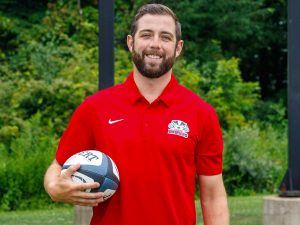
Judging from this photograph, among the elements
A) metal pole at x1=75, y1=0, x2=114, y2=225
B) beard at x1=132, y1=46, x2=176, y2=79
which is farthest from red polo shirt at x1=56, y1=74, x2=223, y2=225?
metal pole at x1=75, y1=0, x2=114, y2=225

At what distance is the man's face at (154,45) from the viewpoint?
4262 millimetres

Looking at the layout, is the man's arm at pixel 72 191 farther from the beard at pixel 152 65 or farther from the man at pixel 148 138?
the beard at pixel 152 65

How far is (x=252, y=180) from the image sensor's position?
1770 cm

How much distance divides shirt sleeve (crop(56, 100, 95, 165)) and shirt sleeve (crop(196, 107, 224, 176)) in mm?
518

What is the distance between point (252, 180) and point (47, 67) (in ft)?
17.4

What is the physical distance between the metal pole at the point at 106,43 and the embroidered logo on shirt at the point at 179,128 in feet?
17.7

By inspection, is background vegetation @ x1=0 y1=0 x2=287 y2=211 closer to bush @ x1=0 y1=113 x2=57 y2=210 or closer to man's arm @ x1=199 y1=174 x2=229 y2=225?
bush @ x1=0 y1=113 x2=57 y2=210

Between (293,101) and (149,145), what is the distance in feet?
21.2

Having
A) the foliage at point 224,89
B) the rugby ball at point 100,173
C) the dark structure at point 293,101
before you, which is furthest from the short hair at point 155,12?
the foliage at point 224,89

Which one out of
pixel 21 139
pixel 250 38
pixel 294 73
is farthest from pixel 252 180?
pixel 250 38

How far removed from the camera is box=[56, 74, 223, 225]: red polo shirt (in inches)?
166

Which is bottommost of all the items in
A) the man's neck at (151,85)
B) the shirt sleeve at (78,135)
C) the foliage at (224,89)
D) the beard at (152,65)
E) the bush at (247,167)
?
the bush at (247,167)

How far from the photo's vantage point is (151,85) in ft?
14.4

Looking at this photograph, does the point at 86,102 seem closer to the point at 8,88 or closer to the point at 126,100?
the point at 126,100
